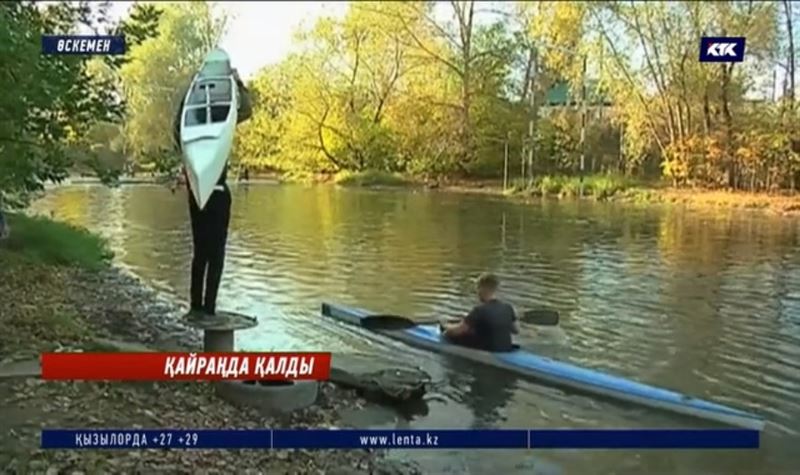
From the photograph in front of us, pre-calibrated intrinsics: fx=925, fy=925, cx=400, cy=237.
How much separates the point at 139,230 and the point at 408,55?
380 centimetres

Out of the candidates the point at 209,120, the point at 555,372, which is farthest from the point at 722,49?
the point at 555,372

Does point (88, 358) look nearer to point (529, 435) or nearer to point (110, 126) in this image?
point (529, 435)

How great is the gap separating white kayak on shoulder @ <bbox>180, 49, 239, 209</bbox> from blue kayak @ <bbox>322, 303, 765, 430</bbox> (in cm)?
202

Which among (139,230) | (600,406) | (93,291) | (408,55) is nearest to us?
(408,55)

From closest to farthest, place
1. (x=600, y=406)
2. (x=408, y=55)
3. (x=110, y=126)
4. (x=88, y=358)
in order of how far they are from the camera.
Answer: (x=88, y=358) → (x=408, y=55) → (x=110, y=126) → (x=600, y=406)

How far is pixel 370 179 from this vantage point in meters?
3.13

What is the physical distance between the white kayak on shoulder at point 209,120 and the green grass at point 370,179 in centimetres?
107

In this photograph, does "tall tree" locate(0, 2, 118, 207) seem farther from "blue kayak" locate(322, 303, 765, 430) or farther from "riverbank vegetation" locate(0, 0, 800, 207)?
"blue kayak" locate(322, 303, 765, 430)

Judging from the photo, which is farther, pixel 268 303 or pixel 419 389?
pixel 268 303

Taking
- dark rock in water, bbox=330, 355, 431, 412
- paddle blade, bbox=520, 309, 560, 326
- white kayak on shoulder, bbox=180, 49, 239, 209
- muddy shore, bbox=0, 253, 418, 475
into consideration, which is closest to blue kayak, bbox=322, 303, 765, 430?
dark rock in water, bbox=330, 355, 431, 412

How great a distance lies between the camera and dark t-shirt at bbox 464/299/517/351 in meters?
4.09

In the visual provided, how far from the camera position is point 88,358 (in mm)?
1912

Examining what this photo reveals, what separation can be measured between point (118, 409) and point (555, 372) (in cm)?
197

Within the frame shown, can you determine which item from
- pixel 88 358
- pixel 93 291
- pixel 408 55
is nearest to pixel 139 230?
pixel 93 291
